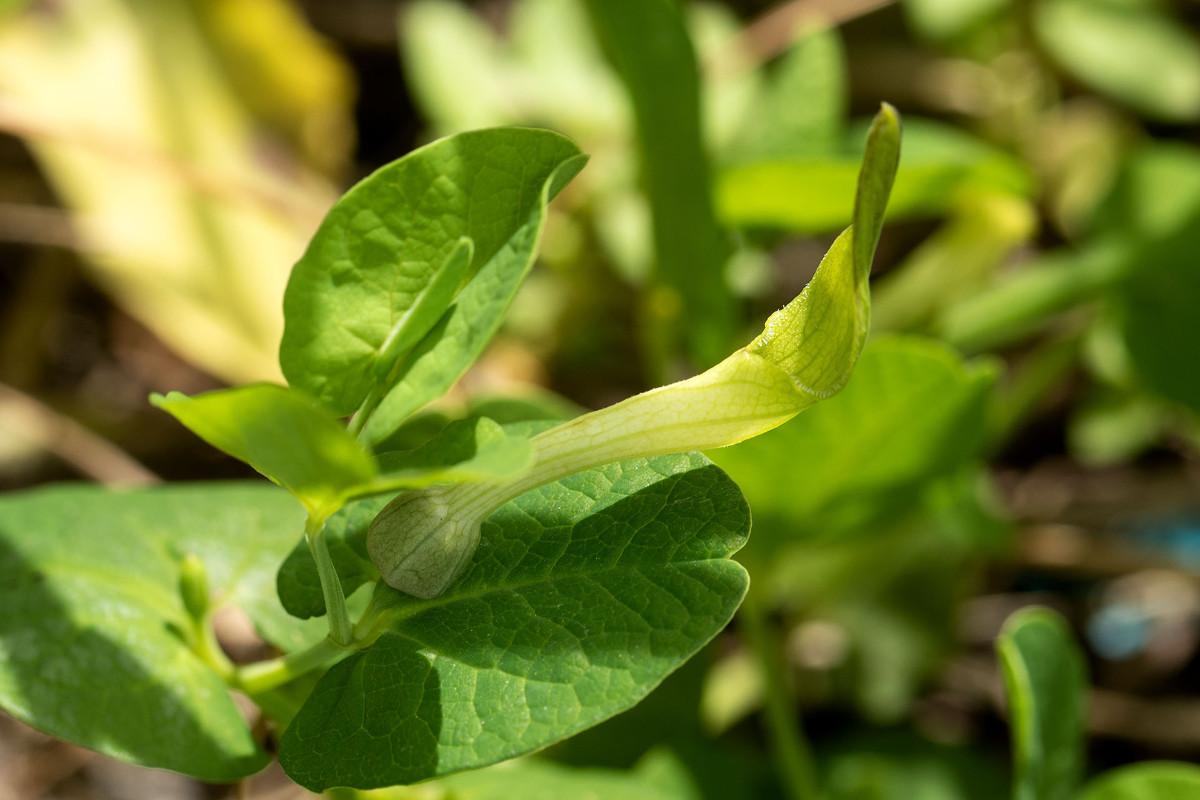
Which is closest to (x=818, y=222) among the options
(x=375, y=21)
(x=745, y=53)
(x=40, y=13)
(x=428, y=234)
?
(x=745, y=53)

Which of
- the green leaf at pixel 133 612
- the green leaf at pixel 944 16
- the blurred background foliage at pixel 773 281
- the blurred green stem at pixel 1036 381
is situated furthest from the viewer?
the green leaf at pixel 944 16

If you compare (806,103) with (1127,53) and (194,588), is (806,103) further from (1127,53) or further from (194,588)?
(194,588)

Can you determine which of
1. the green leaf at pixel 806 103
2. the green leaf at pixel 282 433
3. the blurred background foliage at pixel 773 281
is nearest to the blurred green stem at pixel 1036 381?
the blurred background foliage at pixel 773 281

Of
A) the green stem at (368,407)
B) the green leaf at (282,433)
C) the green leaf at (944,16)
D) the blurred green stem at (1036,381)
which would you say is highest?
the green leaf at (944,16)

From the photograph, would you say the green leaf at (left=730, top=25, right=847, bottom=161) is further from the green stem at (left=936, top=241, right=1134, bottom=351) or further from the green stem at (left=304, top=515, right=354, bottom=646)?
the green stem at (left=304, top=515, right=354, bottom=646)

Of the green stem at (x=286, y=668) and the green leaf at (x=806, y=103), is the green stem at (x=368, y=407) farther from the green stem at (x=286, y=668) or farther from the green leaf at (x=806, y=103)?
the green leaf at (x=806, y=103)

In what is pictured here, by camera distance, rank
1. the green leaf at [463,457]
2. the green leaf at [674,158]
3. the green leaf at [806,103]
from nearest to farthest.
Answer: the green leaf at [463,457], the green leaf at [674,158], the green leaf at [806,103]

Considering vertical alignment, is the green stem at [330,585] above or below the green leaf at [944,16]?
below

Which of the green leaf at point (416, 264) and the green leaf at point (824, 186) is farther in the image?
the green leaf at point (824, 186)
